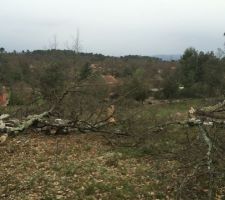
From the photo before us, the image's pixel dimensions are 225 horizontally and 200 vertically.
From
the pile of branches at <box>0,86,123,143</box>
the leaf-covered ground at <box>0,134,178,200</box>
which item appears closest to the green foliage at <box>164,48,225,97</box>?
the pile of branches at <box>0,86,123,143</box>

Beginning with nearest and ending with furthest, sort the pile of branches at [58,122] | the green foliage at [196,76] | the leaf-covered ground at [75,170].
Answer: the leaf-covered ground at [75,170] < the pile of branches at [58,122] < the green foliage at [196,76]

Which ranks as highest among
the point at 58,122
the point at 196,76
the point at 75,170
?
the point at 196,76

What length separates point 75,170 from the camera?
8000 millimetres

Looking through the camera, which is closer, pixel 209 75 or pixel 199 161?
pixel 199 161

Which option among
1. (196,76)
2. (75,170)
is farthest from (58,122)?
(196,76)

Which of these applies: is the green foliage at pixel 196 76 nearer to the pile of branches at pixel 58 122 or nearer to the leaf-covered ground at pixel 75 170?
the pile of branches at pixel 58 122

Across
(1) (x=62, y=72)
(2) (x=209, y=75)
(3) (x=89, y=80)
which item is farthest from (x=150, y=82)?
(3) (x=89, y=80)

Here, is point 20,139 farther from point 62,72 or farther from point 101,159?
point 62,72

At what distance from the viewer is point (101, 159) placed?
8867 mm

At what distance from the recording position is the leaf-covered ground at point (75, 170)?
6945mm

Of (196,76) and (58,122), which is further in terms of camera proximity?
(196,76)

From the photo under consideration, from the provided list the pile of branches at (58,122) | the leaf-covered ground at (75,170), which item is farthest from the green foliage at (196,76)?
the leaf-covered ground at (75,170)

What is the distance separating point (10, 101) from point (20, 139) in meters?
9.37

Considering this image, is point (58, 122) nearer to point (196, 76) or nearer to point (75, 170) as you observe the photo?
point (75, 170)
